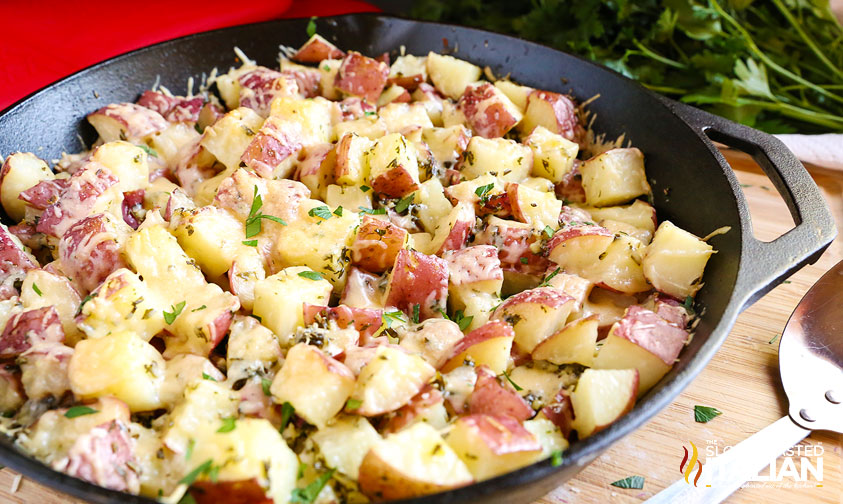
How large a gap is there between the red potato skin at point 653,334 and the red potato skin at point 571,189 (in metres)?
0.72

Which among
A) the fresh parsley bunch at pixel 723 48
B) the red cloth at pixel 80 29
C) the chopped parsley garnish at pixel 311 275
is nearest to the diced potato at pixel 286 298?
the chopped parsley garnish at pixel 311 275

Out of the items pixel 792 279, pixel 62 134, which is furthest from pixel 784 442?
pixel 62 134

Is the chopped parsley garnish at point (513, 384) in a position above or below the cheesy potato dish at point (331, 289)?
below

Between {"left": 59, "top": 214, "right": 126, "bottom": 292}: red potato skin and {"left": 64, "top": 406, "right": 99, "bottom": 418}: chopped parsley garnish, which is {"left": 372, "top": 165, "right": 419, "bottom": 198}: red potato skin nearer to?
{"left": 59, "top": 214, "right": 126, "bottom": 292}: red potato skin

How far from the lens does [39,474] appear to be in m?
1.32

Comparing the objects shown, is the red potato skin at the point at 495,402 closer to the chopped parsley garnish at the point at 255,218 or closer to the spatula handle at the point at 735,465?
the spatula handle at the point at 735,465

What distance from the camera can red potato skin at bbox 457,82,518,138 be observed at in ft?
8.52

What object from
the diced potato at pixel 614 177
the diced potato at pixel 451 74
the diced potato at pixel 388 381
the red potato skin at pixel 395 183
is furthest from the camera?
the diced potato at pixel 451 74

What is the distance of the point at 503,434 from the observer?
1.45 meters

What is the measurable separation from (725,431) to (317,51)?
2.15 meters

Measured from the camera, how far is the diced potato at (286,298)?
6.06 feet

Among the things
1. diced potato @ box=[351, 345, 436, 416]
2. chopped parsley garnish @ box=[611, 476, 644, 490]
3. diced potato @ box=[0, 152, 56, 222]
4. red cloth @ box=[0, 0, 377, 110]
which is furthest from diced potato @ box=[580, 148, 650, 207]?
red cloth @ box=[0, 0, 377, 110]

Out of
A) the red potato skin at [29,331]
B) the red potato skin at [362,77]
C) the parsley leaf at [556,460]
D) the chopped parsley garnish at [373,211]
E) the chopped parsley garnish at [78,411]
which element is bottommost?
the parsley leaf at [556,460]

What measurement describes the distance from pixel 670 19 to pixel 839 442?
207cm
